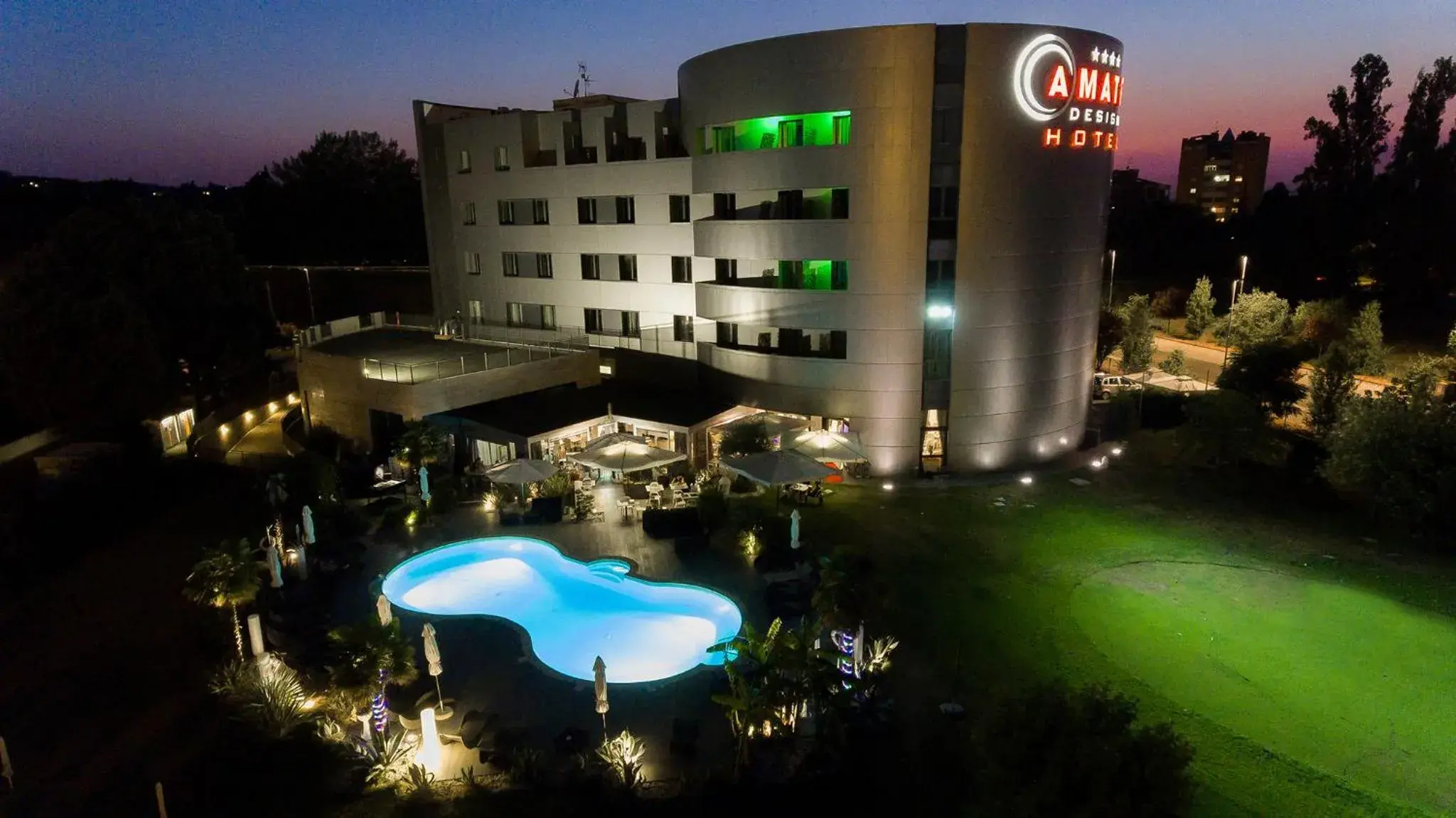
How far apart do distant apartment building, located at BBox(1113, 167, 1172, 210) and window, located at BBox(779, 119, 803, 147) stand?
91.4 m

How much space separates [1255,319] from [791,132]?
108 feet

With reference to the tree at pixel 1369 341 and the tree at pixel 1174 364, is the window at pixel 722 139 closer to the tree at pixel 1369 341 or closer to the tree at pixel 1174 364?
the tree at pixel 1174 364

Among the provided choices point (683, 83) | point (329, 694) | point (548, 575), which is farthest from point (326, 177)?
point (329, 694)

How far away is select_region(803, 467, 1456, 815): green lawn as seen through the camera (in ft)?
42.0

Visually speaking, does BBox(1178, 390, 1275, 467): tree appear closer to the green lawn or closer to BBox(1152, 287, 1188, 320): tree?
the green lawn

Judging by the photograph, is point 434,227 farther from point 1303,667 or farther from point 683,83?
point 1303,667

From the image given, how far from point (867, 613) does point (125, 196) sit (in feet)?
149

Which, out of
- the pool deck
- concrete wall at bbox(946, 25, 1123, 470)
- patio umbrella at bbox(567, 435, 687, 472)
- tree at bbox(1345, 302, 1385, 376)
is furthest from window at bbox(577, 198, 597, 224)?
tree at bbox(1345, 302, 1385, 376)

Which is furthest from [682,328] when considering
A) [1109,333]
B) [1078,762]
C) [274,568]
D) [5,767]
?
[1078,762]

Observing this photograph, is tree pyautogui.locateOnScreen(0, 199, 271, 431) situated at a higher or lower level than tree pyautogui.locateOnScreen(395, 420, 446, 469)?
higher

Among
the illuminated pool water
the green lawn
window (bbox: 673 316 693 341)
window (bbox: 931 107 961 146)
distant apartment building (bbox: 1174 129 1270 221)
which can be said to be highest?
distant apartment building (bbox: 1174 129 1270 221)

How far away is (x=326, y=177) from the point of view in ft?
272

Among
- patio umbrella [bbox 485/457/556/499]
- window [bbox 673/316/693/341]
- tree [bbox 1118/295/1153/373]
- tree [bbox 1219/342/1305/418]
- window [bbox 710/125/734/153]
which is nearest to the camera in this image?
patio umbrella [bbox 485/457/556/499]

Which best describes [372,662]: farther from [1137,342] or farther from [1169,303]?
[1169,303]
